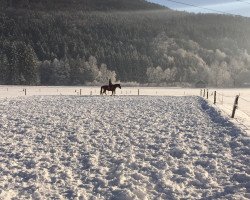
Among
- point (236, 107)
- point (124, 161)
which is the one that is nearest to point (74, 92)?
point (236, 107)

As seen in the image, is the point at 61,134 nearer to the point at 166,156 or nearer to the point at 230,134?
the point at 166,156

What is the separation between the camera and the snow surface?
33.9 ft

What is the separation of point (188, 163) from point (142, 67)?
173 m

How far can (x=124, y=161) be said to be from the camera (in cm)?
1284

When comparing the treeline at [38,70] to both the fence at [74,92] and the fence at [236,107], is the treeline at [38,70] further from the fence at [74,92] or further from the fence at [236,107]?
the fence at [236,107]

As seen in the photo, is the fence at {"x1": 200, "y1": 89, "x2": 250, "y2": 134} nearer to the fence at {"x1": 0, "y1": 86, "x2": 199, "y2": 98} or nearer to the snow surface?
the snow surface

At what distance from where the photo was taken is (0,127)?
63.6 ft

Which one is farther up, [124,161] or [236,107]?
[236,107]

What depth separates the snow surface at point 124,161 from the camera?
10.3m

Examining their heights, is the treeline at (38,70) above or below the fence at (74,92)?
above

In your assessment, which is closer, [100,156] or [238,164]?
[238,164]

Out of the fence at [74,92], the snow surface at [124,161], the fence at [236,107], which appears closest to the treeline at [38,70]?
the fence at [74,92]

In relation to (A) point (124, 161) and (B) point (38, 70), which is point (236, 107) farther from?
(B) point (38, 70)

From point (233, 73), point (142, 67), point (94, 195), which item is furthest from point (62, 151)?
point (233, 73)
